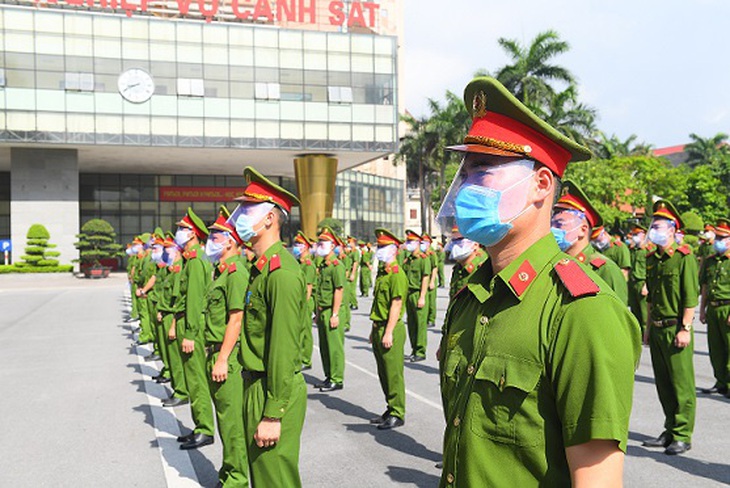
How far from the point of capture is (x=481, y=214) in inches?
88.0

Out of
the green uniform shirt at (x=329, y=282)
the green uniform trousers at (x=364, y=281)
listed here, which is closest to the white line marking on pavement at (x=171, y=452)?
the green uniform shirt at (x=329, y=282)

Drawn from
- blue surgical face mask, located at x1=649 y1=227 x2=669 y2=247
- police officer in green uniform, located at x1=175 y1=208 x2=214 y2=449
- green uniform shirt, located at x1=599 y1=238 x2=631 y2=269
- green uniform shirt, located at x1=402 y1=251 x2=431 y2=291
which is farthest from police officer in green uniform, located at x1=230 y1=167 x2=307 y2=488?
green uniform shirt, located at x1=599 y1=238 x2=631 y2=269

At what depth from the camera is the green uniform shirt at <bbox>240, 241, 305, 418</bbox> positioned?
4.00 m

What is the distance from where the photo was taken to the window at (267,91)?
42.4 meters

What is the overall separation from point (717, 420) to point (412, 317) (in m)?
6.01

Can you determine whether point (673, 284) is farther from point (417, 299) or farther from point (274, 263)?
point (417, 299)

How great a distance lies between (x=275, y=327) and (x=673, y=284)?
4893mm

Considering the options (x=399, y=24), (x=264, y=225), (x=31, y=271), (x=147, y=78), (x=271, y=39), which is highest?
(x=399, y=24)

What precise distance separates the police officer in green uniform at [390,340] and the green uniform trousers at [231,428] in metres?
2.36

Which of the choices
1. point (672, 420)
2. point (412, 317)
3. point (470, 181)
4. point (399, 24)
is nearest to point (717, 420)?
point (672, 420)

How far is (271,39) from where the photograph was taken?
1677 inches

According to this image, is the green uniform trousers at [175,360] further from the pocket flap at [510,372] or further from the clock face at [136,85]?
the clock face at [136,85]

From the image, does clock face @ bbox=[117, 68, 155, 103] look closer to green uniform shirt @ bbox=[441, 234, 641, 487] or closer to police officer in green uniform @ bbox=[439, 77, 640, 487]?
police officer in green uniform @ bbox=[439, 77, 640, 487]

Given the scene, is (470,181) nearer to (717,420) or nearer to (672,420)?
(672,420)
